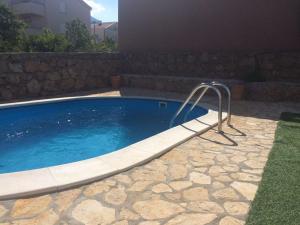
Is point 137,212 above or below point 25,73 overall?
below

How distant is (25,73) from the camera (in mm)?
10430

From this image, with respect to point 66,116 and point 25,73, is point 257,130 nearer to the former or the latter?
point 66,116

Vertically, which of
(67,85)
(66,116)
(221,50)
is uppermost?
(221,50)

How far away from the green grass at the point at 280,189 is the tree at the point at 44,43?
38.2 ft

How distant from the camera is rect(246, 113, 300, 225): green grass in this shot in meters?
2.99

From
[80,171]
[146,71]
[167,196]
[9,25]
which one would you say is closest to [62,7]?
[9,25]

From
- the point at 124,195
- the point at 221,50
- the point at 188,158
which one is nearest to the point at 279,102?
the point at 221,50

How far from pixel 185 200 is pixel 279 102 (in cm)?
755

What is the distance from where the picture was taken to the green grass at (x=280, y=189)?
2988mm

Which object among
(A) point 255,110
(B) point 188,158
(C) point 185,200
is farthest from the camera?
(A) point 255,110

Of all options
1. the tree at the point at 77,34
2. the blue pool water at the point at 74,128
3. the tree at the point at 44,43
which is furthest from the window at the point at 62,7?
the blue pool water at the point at 74,128

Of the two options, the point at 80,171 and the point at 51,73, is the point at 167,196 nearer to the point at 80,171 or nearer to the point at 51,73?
the point at 80,171

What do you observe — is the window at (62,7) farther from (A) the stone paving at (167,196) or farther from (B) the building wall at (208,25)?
(A) the stone paving at (167,196)

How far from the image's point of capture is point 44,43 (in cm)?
1419
